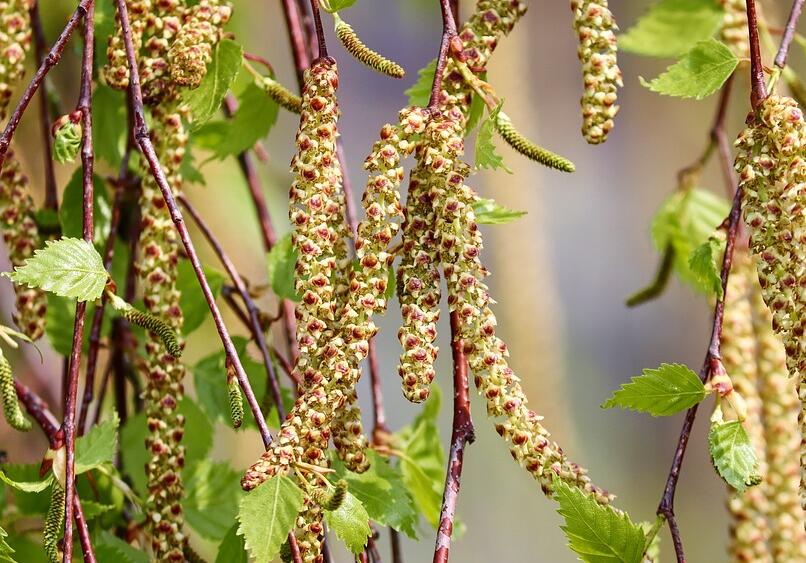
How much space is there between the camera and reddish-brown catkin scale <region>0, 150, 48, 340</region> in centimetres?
65

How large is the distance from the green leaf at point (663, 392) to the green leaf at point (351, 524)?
0.15 meters

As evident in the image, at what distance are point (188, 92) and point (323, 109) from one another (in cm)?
16

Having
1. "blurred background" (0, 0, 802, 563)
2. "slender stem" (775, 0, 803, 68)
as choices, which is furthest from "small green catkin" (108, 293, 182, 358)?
"blurred background" (0, 0, 802, 563)

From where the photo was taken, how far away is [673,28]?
0.89 metres

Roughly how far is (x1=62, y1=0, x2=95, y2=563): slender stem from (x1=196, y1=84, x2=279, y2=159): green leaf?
18 cm

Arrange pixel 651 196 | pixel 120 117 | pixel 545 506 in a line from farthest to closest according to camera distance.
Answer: pixel 651 196, pixel 545 506, pixel 120 117

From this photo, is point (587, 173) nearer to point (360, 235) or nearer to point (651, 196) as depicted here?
point (651, 196)

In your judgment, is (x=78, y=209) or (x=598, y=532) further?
(x=78, y=209)

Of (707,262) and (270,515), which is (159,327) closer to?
(270,515)

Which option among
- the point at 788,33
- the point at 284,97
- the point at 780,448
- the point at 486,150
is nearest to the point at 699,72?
the point at 788,33

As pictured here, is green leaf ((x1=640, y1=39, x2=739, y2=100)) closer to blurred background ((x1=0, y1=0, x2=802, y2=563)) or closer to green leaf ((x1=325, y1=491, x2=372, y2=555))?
green leaf ((x1=325, y1=491, x2=372, y2=555))

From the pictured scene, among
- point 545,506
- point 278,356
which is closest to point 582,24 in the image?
point 278,356

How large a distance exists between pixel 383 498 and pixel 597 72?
0.99ft

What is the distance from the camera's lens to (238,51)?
0.65 meters
